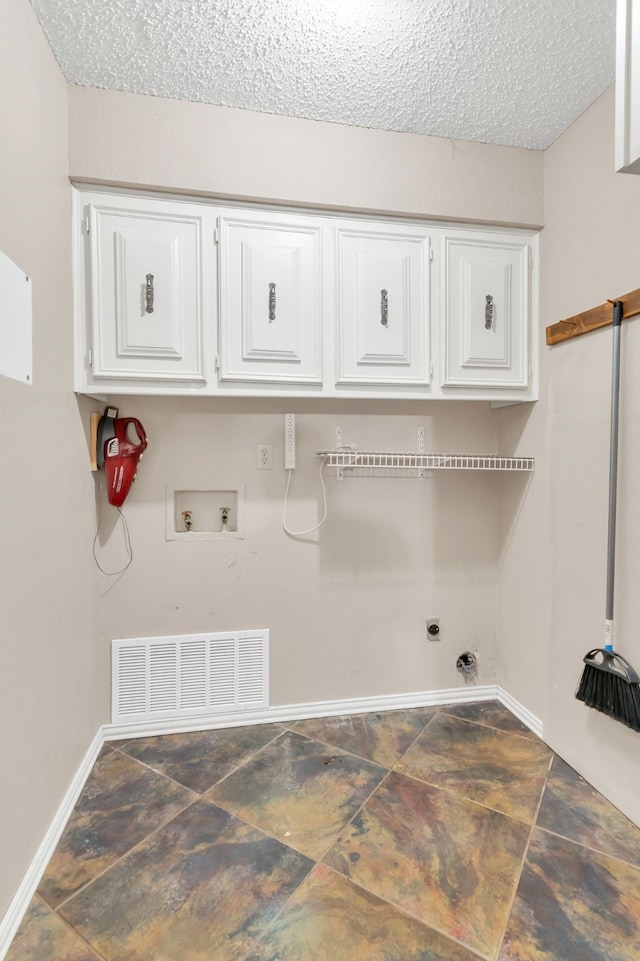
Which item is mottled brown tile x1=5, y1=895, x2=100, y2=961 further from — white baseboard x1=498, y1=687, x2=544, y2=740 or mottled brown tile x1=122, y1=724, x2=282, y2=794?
white baseboard x1=498, y1=687, x2=544, y2=740

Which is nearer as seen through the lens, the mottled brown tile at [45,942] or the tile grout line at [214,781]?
the mottled brown tile at [45,942]

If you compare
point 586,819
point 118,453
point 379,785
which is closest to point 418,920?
point 379,785

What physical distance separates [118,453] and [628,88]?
1877 mm

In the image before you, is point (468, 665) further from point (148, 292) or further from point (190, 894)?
point (148, 292)

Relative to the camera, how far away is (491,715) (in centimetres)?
219

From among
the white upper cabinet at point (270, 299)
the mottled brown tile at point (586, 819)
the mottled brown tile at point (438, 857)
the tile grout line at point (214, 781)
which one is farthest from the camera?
the white upper cabinet at point (270, 299)

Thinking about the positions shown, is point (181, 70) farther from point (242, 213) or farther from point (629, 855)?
point (629, 855)

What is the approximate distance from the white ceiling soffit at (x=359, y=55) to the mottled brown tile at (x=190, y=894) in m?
2.54

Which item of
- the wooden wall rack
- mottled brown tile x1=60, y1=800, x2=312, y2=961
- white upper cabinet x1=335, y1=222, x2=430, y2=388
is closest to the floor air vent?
mottled brown tile x1=60, y1=800, x2=312, y2=961

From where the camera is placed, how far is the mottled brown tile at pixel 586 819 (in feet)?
4.73

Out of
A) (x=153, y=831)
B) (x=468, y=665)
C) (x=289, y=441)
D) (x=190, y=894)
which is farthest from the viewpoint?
(x=468, y=665)

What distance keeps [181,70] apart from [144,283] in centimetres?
71

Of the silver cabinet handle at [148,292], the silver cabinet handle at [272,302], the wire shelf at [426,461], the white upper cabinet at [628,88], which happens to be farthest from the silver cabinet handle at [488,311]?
the silver cabinet handle at [148,292]

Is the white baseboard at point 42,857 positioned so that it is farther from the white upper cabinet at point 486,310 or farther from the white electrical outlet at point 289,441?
the white upper cabinet at point 486,310
